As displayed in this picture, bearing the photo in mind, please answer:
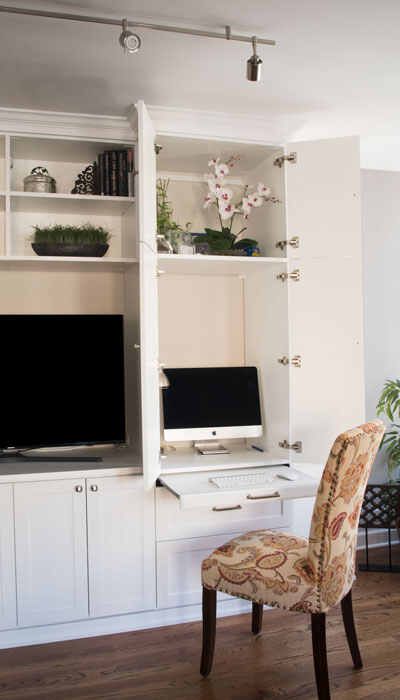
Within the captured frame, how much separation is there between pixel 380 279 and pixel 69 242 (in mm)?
2012

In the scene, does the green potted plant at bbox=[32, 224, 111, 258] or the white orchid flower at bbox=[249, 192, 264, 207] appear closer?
the green potted plant at bbox=[32, 224, 111, 258]

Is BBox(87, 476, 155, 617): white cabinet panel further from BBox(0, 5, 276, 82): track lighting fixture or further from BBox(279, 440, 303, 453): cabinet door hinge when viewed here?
BBox(0, 5, 276, 82): track lighting fixture

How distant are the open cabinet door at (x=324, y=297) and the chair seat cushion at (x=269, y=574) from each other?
642 millimetres

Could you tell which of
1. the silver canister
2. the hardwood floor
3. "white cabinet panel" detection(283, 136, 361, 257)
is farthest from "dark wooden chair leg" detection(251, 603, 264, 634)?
the silver canister

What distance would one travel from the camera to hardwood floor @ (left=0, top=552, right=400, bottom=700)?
2209mm

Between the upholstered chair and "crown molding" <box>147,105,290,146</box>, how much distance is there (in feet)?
5.00

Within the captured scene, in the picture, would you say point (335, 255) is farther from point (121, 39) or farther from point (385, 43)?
point (121, 39)

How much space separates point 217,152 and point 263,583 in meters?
2.00

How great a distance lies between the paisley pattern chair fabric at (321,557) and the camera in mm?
2051

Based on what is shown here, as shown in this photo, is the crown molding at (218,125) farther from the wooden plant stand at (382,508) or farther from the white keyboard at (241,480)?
the wooden plant stand at (382,508)

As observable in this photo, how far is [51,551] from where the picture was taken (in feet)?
8.55

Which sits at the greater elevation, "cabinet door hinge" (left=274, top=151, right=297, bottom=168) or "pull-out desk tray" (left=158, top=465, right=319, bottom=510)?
"cabinet door hinge" (left=274, top=151, right=297, bottom=168)

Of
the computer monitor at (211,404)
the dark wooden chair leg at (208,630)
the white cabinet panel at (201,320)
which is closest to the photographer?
the dark wooden chair leg at (208,630)

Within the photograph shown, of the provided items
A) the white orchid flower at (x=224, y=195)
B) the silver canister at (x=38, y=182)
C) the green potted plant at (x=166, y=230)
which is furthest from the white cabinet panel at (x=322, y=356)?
the silver canister at (x=38, y=182)
